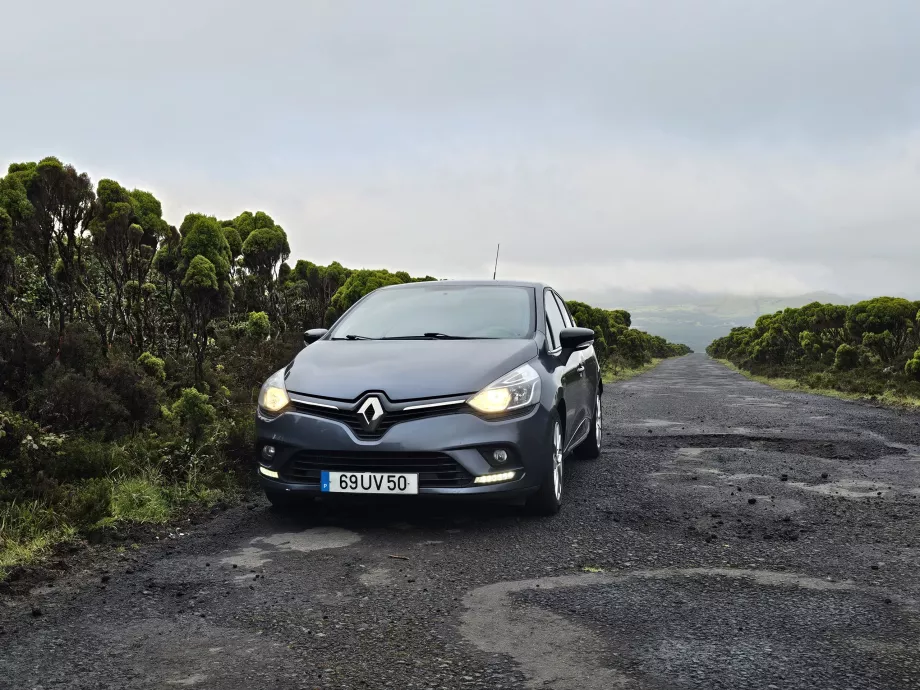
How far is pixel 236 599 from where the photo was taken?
3.77 metres

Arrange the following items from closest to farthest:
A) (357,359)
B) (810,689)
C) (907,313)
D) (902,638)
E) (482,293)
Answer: (810,689) → (902,638) → (357,359) → (482,293) → (907,313)

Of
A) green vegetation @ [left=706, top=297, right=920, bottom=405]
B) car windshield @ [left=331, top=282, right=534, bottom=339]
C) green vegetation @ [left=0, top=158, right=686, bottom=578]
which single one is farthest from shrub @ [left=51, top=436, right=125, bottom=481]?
green vegetation @ [left=706, top=297, right=920, bottom=405]

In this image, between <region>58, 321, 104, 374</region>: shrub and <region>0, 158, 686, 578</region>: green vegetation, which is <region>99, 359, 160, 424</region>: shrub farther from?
<region>58, 321, 104, 374</region>: shrub

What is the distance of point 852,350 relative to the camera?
29.5m

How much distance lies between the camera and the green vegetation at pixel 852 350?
21.8 metres

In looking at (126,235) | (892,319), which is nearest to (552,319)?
(126,235)

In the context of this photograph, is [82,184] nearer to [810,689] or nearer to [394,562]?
[394,562]

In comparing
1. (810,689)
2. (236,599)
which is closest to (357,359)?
(236,599)

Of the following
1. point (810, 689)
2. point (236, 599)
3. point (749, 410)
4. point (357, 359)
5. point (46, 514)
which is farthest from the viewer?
point (749, 410)

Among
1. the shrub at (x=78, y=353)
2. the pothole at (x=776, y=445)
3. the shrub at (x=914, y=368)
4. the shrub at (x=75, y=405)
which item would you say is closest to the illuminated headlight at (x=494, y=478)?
the shrub at (x=75, y=405)

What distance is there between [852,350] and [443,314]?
2744cm

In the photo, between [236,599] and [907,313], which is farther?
[907,313]

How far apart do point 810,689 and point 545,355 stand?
11.0 ft

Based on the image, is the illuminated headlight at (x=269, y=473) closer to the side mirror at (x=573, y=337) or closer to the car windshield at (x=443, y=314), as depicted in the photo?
the car windshield at (x=443, y=314)
